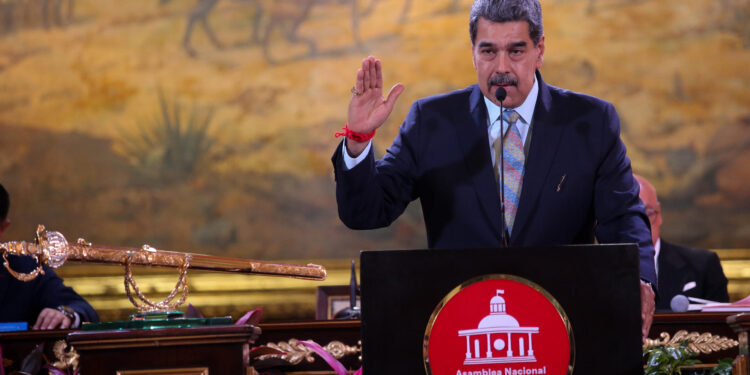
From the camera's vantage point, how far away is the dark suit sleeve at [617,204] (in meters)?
2.16

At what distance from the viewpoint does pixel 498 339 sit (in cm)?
160

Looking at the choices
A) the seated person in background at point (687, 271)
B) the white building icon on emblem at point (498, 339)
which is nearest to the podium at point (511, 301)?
the white building icon on emblem at point (498, 339)

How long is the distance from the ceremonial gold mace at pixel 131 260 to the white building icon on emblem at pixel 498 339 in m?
0.83

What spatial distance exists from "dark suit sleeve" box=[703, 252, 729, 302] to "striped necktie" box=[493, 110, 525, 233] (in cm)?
304

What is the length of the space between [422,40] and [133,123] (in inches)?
79.7

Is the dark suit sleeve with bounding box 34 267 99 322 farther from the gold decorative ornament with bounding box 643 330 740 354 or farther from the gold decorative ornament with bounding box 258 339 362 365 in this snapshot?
the gold decorative ornament with bounding box 643 330 740 354

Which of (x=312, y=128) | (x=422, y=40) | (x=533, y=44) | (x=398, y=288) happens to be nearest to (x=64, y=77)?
(x=312, y=128)

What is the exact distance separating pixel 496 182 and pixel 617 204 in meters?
0.29

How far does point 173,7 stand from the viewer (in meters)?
6.25

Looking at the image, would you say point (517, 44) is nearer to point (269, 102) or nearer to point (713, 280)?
point (713, 280)

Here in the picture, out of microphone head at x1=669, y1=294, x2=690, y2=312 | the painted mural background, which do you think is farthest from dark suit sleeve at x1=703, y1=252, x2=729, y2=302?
microphone head at x1=669, y1=294, x2=690, y2=312

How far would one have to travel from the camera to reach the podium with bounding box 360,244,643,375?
1.60 metres

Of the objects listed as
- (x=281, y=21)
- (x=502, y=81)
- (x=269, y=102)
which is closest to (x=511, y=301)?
(x=502, y=81)

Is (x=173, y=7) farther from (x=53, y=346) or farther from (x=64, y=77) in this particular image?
(x=53, y=346)
